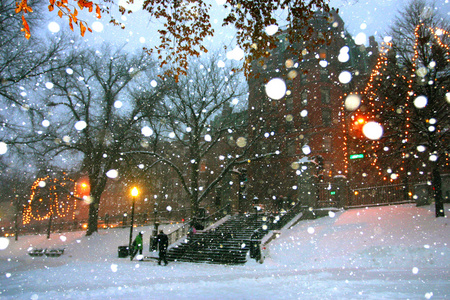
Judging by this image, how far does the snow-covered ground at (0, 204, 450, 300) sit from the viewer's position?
7027mm

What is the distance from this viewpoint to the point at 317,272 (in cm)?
973

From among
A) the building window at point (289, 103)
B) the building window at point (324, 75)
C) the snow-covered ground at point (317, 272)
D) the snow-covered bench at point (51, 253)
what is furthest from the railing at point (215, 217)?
the building window at point (324, 75)

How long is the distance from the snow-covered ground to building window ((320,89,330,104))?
87.6ft

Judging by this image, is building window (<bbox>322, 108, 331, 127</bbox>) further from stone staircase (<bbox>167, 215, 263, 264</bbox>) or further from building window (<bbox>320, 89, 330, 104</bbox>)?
stone staircase (<bbox>167, 215, 263, 264</bbox>)

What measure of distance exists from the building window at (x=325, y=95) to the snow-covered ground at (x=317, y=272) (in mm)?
26700

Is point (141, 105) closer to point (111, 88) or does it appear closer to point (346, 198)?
point (111, 88)

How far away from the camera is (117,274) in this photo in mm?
10758

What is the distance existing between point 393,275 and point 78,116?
24.5m

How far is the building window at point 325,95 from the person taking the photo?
140 ft

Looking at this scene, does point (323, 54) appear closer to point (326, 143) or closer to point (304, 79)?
point (304, 79)

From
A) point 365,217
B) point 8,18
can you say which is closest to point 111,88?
point 8,18

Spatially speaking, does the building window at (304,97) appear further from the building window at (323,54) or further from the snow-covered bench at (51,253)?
the snow-covered bench at (51,253)

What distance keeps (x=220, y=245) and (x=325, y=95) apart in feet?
107

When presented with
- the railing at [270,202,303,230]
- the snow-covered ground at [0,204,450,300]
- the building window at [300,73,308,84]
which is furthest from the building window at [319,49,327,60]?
the snow-covered ground at [0,204,450,300]
